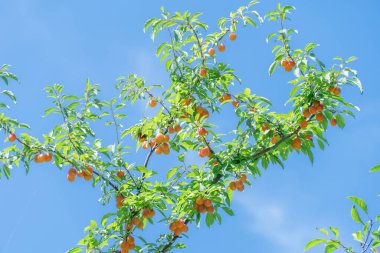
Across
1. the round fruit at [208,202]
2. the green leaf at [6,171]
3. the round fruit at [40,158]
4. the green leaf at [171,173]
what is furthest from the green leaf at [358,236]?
the green leaf at [6,171]

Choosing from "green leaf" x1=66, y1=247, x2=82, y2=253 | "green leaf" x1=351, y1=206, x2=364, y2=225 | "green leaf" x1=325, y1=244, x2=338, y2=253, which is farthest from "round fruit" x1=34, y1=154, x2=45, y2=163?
"green leaf" x1=351, y1=206, x2=364, y2=225

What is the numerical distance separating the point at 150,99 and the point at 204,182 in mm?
1285

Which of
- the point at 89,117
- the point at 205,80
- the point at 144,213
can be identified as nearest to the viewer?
the point at 144,213

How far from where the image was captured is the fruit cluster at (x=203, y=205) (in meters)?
4.01

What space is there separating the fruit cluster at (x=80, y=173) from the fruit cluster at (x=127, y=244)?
645 mm

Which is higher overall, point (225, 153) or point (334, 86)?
point (334, 86)

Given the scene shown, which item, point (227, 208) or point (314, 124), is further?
point (314, 124)

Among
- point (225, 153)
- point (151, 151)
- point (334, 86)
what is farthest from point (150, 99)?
point (334, 86)

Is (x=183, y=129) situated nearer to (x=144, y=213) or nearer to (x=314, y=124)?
(x=144, y=213)

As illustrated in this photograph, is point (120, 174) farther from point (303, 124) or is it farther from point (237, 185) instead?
point (303, 124)

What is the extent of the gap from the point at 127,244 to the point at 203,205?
72cm

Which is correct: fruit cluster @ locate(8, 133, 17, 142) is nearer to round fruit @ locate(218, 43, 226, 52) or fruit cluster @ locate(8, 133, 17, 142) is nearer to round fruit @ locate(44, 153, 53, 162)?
round fruit @ locate(44, 153, 53, 162)

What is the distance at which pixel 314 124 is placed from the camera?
15.0ft

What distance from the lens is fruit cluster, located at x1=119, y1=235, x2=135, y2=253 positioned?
419 centimetres
